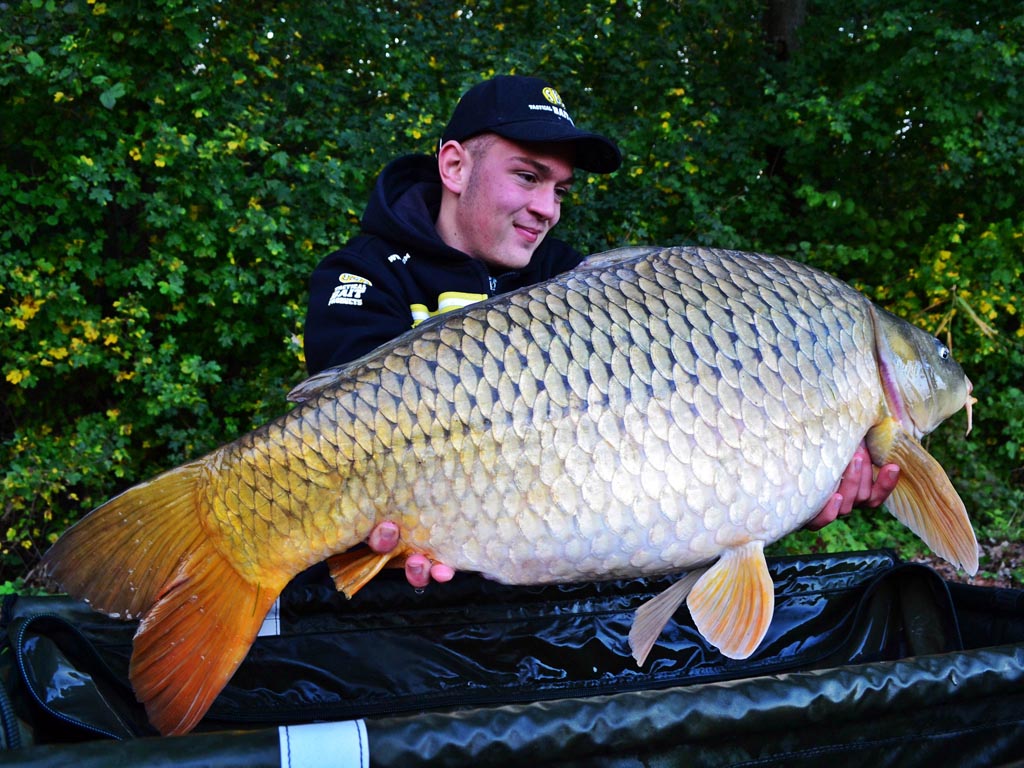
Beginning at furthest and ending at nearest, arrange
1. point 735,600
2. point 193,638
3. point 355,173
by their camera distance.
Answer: point 355,173, point 735,600, point 193,638

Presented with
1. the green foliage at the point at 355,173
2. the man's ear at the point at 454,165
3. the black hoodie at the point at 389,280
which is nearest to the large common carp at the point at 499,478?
the black hoodie at the point at 389,280

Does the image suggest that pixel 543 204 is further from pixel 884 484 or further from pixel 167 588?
pixel 167 588

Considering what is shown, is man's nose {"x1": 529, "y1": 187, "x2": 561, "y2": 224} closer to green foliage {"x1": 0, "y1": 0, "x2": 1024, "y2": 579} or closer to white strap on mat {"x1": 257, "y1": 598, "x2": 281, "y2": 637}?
white strap on mat {"x1": 257, "y1": 598, "x2": 281, "y2": 637}

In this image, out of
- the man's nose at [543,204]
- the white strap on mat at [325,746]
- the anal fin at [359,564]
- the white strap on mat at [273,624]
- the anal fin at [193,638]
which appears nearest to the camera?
the white strap on mat at [325,746]

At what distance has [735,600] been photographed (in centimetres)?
113

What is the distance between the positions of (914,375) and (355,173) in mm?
2539

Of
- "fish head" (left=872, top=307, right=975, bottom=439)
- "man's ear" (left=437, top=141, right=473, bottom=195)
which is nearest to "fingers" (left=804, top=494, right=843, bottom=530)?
"fish head" (left=872, top=307, right=975, bottom=439)

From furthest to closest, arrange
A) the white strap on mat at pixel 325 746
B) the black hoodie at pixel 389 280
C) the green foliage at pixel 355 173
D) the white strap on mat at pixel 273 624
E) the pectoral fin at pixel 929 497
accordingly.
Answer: the green foliage at pixel 355 173 → the black hoodie at pixel 389 280 → the white strap on mat at pixel 273 624 → the pectoral fin at pixel 929 497 → the white strap on mat at pixel 325 746

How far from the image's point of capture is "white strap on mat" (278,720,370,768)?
0.71 meters

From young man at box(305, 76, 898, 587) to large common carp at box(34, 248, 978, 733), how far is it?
50 cm

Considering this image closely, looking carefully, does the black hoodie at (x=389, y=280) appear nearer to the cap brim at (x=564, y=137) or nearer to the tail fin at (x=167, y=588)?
the cap brim at (x=564, y=137)

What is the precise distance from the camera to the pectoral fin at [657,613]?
3.86 ft

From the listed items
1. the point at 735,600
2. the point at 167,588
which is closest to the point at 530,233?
the point at 735,600

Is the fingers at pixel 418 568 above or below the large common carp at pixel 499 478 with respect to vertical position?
below
